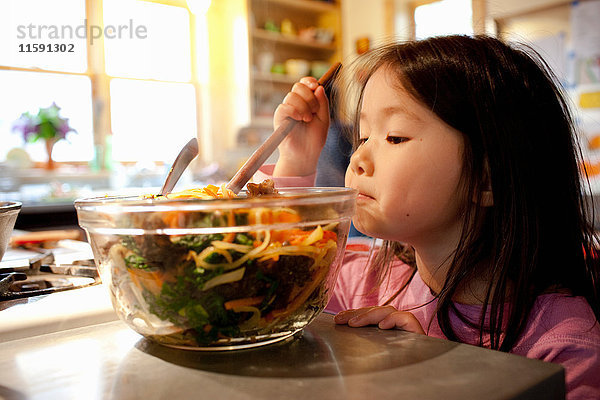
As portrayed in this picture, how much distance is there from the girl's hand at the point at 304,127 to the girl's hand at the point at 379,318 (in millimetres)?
549

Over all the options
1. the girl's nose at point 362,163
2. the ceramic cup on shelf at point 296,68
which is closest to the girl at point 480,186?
the girl's nose at point 362,163

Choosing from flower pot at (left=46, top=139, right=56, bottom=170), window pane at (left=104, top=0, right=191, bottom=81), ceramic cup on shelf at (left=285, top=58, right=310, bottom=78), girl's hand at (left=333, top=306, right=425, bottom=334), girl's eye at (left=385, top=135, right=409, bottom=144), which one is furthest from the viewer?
ceramic cup on shelf at (left=285, top=58, right=310, bottom=78)

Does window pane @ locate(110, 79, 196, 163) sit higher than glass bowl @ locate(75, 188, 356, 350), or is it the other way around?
window pane @ locate(110, 79, 196, 163)

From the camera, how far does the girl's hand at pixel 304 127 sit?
108cm

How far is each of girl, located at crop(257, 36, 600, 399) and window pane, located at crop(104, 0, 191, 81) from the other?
371cm

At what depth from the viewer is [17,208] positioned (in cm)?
74

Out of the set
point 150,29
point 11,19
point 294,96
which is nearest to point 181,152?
point 294,96

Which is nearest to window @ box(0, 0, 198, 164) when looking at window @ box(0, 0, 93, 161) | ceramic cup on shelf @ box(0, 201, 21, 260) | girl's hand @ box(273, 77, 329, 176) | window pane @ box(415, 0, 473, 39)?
window @ box(0, 0, 93, 161)

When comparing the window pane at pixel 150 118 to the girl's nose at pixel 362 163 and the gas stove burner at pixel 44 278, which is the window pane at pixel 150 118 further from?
the girl's nose at pixel 362 163

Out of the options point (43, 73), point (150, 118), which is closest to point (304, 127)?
point (43, 73)

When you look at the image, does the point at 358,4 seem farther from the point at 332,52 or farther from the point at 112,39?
the point at 112,39

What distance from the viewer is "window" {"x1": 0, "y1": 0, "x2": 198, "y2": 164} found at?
3.68 metres

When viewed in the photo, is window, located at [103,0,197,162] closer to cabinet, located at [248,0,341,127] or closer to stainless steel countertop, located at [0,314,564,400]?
cabinet, located at [248,0,341,127]

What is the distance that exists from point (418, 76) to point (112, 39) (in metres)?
3.80
